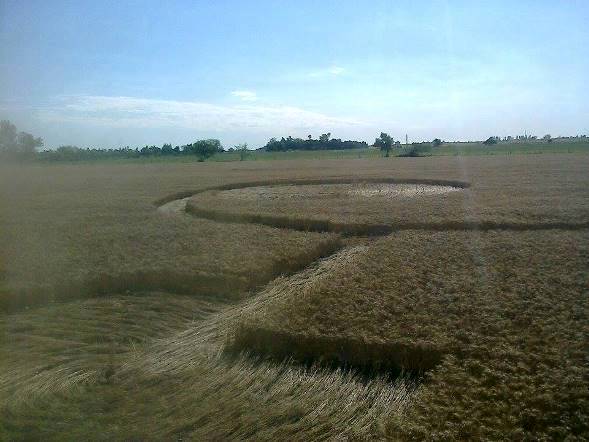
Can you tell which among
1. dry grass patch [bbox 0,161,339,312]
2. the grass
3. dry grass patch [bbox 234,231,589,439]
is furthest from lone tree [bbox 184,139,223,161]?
dry grass patch [bbox 234,231,589,439]

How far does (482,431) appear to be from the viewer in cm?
548

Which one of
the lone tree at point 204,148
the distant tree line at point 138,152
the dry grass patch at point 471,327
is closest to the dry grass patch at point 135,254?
the dry grass patch at point 471,327

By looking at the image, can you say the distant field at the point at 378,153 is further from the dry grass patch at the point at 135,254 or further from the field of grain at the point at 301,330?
the field of grain at the point at 301,330

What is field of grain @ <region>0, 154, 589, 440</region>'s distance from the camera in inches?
245

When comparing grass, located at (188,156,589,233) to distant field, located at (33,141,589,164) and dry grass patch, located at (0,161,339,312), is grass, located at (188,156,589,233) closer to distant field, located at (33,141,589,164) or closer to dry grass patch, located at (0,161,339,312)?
dry grass patch, located at (0,161,339,312)

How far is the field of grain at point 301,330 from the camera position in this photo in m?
6.23

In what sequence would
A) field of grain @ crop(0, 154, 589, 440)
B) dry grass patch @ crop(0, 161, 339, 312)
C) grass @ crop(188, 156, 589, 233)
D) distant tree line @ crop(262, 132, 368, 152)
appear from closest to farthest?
field of grain @ crop(0, 154, 589, 440)
dry grass patch @ crop(0, 161, 339, 312)
grass @ crop(188, 156, 589, 233)
distant tree line @ crop(262, 132, 368, 152)

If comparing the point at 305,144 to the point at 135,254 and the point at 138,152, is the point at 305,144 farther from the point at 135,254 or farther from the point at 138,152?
the point at 135,254

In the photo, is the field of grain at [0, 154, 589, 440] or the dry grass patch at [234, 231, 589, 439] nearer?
the dry grass patch at [234, 231, 589, 439]

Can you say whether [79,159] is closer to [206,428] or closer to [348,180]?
[348,180]

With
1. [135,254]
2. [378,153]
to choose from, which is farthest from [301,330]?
[378,153]

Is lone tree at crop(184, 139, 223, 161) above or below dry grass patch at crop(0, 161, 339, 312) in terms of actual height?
above

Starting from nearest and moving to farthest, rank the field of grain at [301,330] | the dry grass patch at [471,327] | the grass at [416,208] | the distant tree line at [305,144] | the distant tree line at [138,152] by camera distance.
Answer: the dry grass patch at [471,327]
the field of grain at [301,330]
the grass at [416,208]
the distant tree line at [138,152]
the distant tree line at [305,144]

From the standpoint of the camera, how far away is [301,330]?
27.3 ft
